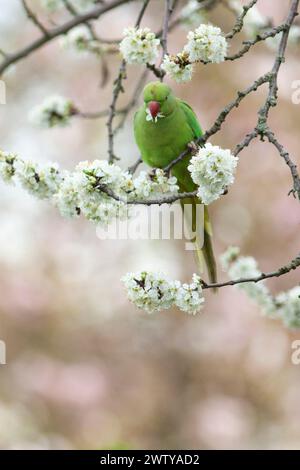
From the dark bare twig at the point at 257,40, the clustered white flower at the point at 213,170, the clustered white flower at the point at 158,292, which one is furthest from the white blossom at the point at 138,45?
the clustered white flower at the point at 158,292

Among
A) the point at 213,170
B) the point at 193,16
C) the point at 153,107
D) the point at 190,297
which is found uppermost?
the point at 193,16

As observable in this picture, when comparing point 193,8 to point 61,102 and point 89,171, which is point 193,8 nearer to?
point 61,102

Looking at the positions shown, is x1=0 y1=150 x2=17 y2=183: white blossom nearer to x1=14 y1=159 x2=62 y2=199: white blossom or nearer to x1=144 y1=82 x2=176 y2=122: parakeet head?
x1=14 y1=159 x2=62 y2=199: white blossom

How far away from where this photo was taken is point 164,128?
197cm

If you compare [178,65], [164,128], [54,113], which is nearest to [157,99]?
[164,128]

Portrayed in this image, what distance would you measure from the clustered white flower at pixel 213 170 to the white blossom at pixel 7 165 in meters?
0.48

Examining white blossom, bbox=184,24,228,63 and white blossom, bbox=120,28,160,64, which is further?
white blossom, bbox=120,28,160,64

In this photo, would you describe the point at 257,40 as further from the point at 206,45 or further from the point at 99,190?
the point at 99,190

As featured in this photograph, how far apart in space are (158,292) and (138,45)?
60 cm

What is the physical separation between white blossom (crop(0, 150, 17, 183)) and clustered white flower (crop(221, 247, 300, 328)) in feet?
2.82

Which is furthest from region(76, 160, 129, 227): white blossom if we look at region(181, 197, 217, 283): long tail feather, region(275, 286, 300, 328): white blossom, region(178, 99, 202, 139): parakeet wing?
region(275, 286, 300, 328): white blossom

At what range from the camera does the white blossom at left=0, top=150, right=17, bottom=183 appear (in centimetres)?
165

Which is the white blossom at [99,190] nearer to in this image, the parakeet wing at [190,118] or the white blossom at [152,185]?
the white blossom at [152,185]

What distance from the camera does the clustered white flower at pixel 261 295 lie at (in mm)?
2246
